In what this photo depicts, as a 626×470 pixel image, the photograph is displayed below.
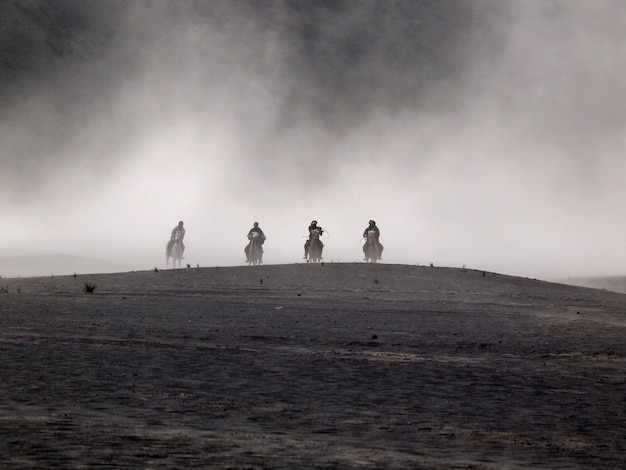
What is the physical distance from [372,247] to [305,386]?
4068 cm

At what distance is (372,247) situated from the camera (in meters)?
50.5

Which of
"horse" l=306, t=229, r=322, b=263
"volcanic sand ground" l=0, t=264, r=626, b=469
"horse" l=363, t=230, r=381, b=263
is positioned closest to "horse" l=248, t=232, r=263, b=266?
"horse" l=306, t=229, r=322, b=263

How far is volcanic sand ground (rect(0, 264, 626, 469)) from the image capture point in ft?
22.8

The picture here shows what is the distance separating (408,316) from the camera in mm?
19500

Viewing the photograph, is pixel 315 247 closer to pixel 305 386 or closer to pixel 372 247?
pixel 372 247

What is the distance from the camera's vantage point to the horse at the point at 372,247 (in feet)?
165

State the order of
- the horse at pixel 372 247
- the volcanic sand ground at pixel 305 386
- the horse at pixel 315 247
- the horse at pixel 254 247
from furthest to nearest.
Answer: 1. the horse at pixel 254 247
2. the horse at pixel 372 247
3. the horse at pixel 315 247
4. the volcanic sand ground at pixel 305 386

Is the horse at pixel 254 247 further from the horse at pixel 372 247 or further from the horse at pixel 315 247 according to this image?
the horse at pixel 372 247

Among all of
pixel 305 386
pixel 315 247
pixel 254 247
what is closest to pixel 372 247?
pixel 315 247

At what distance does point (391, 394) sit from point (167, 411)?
6.42 ft

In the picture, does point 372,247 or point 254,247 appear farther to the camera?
point 254,247

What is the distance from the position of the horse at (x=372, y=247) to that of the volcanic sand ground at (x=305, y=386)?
2894cm

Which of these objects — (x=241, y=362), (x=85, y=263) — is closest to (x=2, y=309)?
(x=241, y=362)

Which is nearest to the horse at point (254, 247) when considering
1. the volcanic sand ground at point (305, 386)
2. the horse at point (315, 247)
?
the horse at point (315, 247)
